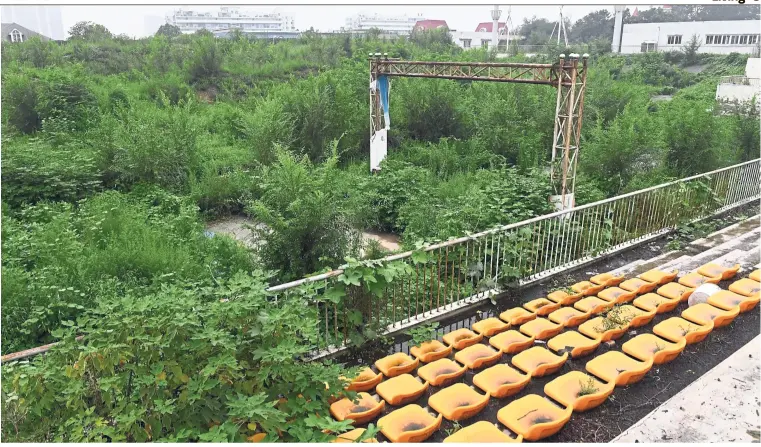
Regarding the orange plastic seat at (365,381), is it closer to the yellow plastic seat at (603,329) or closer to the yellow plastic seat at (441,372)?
the yellow plastic seat at (441,372)

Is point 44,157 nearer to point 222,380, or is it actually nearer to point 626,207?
point 222,380

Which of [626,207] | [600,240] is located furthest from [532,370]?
[626,207]

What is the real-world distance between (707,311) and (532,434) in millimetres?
3109

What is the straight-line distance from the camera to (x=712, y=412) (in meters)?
4.05

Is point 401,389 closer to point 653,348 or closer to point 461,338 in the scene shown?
point 461,338

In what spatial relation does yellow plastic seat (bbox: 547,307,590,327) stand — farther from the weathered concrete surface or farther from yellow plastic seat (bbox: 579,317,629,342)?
the weathered concrete surface

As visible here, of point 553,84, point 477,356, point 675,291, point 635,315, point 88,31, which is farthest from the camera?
point 88,31

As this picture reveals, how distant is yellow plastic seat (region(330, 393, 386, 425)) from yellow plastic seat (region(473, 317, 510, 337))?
1.59 m

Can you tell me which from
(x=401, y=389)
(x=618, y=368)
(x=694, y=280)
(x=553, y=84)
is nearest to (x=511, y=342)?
(x=618, y=368)

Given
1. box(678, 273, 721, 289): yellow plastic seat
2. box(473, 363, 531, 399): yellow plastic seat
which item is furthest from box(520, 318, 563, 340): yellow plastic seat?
box(678, 273, 721, 289): yellow plastic seat

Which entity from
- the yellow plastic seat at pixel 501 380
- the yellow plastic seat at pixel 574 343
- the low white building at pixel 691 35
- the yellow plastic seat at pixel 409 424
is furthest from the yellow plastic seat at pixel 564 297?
the low white building at pixel 691 35

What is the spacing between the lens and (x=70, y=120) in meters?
15.4

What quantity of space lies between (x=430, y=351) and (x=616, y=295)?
8.45 feet

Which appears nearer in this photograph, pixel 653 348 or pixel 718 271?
pixel 653 348
